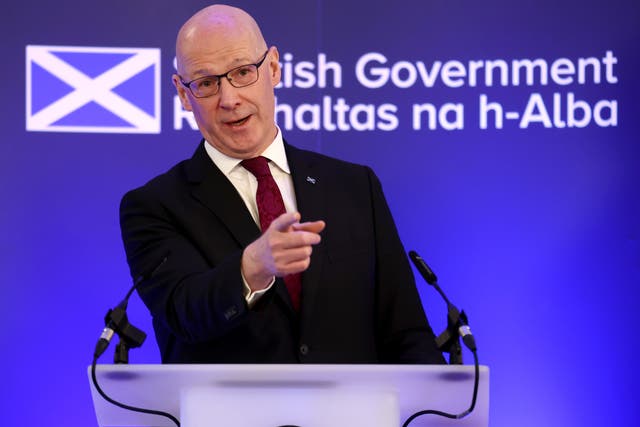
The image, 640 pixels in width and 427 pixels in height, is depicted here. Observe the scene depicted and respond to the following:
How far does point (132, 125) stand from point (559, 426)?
6.86 feet

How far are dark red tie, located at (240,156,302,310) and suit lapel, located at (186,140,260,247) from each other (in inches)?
1.5

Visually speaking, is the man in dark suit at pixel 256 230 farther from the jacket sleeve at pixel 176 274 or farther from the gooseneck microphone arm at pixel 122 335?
the gooseneck microphone arm at pixel 122 335

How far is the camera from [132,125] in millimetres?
4059

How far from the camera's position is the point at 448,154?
4.16 m

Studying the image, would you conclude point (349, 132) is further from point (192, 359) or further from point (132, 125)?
point (192, 359)

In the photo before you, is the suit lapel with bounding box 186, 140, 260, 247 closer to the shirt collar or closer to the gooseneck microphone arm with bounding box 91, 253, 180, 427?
the shirt collar

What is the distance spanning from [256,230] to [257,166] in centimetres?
21

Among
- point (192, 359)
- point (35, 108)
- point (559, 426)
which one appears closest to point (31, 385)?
point (35, 108)

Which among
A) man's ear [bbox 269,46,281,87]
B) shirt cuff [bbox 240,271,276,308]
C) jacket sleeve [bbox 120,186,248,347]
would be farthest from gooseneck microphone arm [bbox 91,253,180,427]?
man's ear [bbox 269,46,281,87]

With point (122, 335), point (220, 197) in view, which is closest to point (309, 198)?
point (220, 197)

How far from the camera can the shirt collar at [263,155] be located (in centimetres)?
261

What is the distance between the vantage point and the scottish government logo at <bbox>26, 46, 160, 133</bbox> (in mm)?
4008

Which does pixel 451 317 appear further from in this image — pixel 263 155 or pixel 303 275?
pixel 263 155

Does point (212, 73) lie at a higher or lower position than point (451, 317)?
higher
